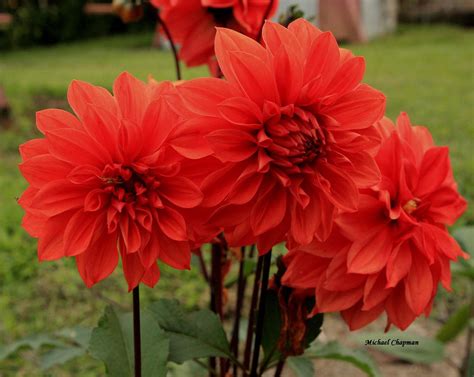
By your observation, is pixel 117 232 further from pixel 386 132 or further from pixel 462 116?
pixel 462 116

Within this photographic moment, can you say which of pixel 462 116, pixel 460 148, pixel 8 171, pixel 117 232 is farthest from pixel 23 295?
pixel 462 116

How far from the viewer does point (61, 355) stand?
1037mm

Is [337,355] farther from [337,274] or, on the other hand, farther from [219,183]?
[219,183]

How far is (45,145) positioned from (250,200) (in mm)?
160

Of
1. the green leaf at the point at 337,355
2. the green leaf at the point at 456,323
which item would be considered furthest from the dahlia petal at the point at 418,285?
Result: the green leaf at the point at 456,323

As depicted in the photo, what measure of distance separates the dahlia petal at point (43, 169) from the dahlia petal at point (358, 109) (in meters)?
0.20

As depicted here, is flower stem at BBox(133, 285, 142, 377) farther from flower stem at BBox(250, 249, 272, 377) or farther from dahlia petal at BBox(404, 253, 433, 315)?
dahlia petal at BBox(404, 253, 433, 315)

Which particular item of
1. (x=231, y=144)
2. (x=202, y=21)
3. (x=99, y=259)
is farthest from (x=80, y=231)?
(x=202, y=21)

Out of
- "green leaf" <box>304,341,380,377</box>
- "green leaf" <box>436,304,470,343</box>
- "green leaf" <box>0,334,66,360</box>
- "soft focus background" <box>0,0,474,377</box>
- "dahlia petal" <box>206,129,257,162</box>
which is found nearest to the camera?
"dahlia petal" <box>206,129,257,162</box>

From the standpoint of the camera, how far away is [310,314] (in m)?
0.60

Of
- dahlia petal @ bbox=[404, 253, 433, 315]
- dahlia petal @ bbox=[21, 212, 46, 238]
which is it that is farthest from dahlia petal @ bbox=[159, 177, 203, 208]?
dahlia petal @ bbox=[404, 253, 433, 315]

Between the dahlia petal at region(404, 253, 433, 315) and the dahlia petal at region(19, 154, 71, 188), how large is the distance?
295mm

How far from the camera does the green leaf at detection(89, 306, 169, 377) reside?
65 centimetres

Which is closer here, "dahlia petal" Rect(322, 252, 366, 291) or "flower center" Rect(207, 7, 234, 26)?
"dahlia petal" Rect(322, 252, 366, 291)
